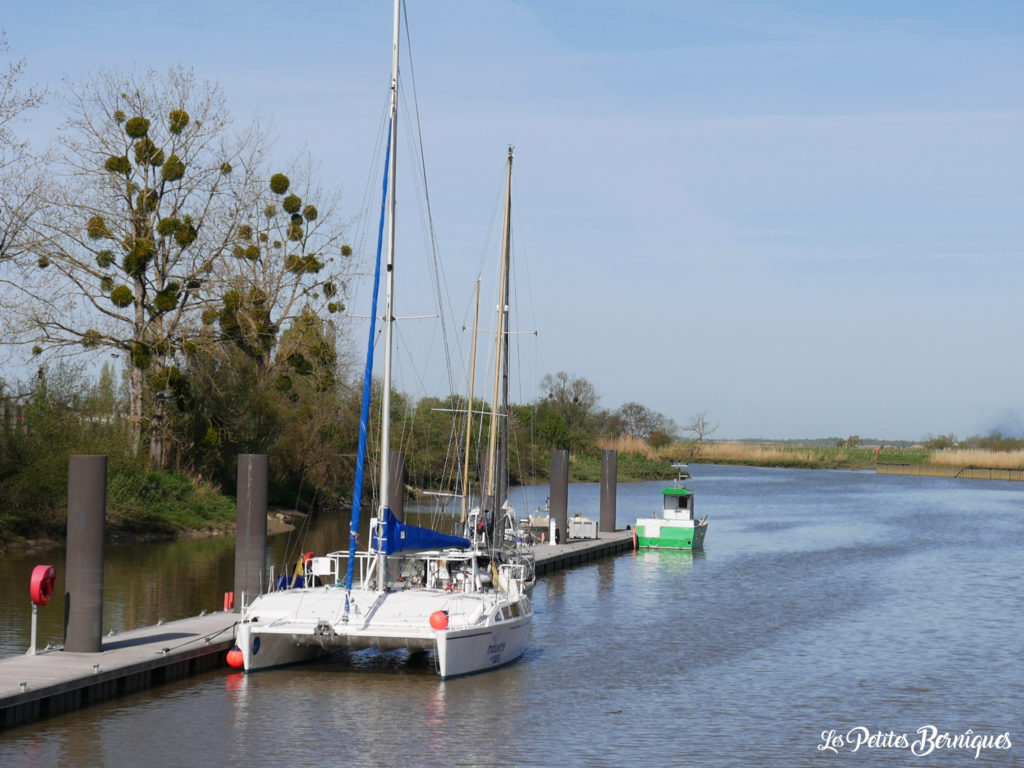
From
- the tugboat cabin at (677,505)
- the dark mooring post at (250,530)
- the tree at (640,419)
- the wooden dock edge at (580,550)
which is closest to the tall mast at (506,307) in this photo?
the wooden dock edge at (580,550)

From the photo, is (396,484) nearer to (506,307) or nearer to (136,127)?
(506,307)

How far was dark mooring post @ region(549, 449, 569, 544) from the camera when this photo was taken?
149 feet

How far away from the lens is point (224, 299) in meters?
50.3

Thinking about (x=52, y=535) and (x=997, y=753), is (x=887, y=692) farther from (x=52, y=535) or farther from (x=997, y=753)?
(x=52, y=535)

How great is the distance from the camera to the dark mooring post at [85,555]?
20.1 metres

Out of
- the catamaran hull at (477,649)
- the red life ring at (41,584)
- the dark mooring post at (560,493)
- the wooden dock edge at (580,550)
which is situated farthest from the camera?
the dark mooring post at (560,493)

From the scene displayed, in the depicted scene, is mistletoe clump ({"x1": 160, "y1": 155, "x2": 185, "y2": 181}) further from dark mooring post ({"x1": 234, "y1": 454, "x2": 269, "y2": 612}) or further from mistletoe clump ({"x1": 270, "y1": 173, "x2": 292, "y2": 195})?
dark mooring post ({"x1": 234, "y1": 454, "x2": 269, "y2": 612})

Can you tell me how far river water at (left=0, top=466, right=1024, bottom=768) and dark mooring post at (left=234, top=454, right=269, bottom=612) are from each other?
283cm

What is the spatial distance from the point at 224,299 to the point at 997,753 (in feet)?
125

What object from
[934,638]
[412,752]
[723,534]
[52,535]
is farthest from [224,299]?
[412,752]

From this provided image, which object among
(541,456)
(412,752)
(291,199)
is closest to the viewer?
(412,752)

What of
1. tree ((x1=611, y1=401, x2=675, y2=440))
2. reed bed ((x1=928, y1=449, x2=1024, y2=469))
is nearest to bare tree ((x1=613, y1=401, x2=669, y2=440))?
tree ((x1=611, y1=401, x2=675, y2=440))

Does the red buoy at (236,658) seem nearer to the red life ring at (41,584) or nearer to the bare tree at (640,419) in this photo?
the red life ring at (41,584)

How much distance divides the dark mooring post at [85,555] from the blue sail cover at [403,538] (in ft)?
16.5
